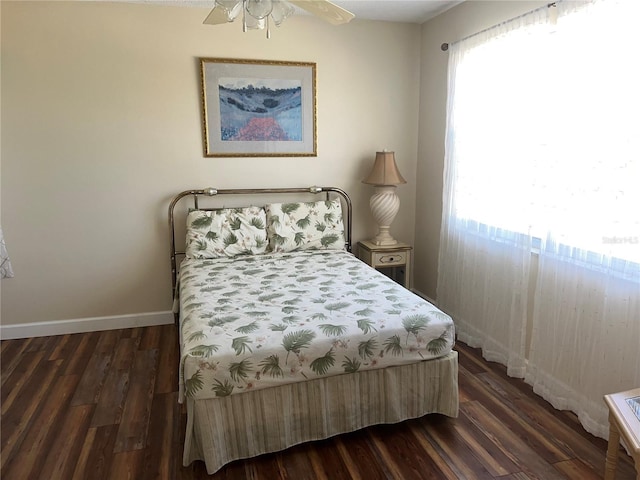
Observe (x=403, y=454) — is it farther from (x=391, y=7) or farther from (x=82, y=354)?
(x=391, y=7)

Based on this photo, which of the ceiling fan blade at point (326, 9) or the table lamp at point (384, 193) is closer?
the ceiling fan blade at point (326, 9)

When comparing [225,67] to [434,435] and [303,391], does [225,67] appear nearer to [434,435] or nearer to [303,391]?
[303,391]

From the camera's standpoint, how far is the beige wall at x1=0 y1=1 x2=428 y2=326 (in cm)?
327

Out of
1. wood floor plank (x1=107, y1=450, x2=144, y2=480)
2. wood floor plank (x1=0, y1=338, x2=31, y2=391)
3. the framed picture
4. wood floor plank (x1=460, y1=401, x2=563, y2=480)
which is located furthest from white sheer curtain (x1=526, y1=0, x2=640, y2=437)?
wood floor plank (x1=0, y1=338, x2=31, y2=391)

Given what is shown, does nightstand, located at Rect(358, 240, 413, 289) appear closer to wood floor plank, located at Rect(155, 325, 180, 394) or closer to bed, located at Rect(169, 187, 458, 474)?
bed, located at Rect(169, 187, 458, 474)

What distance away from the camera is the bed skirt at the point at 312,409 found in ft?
6.67

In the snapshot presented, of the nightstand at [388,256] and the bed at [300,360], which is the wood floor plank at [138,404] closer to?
the bed at [300,360]

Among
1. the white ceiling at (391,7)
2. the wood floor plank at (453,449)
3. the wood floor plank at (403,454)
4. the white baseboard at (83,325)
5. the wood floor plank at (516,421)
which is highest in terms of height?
the white ceiling at (391,7)

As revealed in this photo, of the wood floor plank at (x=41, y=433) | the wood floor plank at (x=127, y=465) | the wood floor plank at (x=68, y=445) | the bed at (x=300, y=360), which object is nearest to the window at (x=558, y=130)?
the bed at (x=300, y=360)

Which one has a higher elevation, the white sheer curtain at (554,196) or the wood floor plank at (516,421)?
the white sheer curtain at (554,196)

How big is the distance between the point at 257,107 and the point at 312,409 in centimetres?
245

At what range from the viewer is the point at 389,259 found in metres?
3.84

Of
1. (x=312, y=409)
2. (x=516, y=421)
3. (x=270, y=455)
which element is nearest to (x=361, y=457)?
(x=312, y=409)

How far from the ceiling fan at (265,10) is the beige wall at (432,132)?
1503 mm
